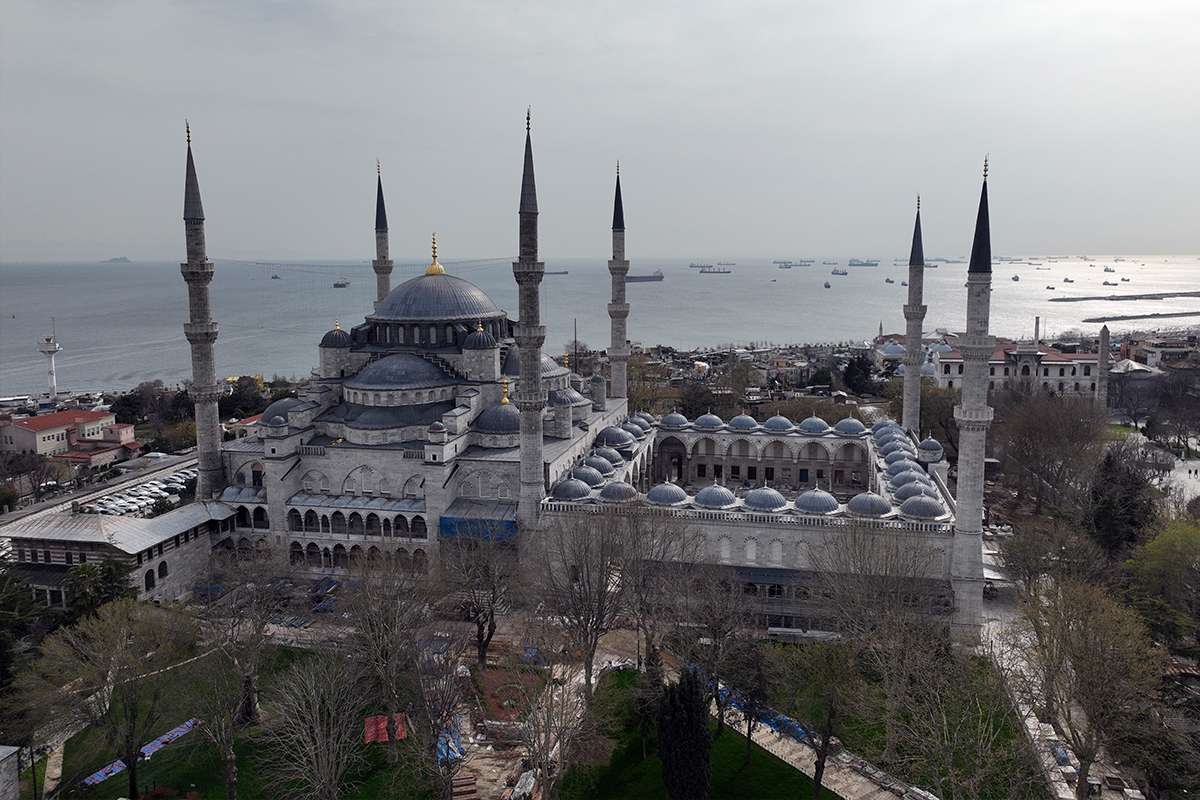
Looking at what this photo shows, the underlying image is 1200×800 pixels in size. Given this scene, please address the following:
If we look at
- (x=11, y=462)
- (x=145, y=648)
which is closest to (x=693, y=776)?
(x=145, y=648)

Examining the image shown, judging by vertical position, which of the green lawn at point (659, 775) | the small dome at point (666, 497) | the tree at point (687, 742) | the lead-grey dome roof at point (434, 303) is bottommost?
the green lawn at point (659, 775)

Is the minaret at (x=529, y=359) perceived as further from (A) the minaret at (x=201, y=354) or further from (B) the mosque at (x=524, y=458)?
(A) the minaret at (x=201, y=354)

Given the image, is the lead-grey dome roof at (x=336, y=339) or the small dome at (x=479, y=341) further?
the lead-grey dome roof at (x=336, y=339)

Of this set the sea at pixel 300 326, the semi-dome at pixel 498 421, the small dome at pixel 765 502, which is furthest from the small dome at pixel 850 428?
the sea at pixel 300 326

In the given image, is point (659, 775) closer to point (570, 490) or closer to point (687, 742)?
point (687, 742)

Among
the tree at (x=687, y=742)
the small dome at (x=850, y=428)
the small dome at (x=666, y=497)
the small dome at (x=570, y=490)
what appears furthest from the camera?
the small dome at (x=850, y=428)

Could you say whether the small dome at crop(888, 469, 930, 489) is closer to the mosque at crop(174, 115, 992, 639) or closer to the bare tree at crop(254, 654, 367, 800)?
the mosque at crop(174, 115, 992, 639)

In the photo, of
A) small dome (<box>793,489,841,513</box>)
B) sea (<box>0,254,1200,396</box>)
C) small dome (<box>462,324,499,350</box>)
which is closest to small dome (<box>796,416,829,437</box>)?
small dome (<box>793,489,841,513</box>)

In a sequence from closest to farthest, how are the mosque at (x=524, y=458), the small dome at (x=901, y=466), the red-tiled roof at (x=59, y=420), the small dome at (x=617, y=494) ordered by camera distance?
1. the mosque at (x=524, y=458)
2. the small dome at (x=617, y=494)
3. the small dome at (x=901, y=466)
4. the red-tiled roof at (x=59, y=420)
